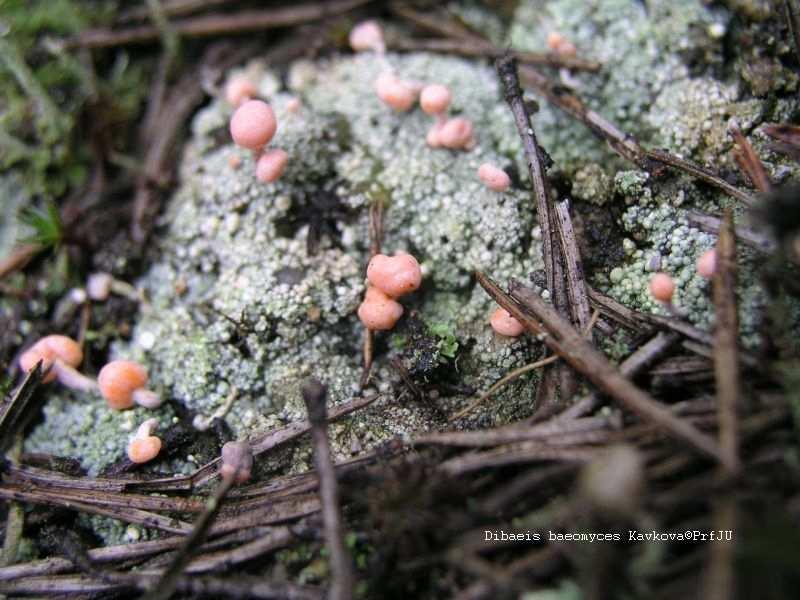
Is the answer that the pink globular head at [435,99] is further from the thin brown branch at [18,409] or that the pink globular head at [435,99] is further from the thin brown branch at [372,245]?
the thin brown branch at [18,409]

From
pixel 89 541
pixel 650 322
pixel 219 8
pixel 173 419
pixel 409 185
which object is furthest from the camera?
pixel 219 8

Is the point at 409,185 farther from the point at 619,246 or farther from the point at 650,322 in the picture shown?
the point at 650,322

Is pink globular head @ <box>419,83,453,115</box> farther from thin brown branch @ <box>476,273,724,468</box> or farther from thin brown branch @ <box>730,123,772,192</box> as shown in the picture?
thin brown branch @ <box>730,123,772,192</box>

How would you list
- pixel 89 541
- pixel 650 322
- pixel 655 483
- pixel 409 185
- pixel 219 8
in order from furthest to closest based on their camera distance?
pixel 219 8 < pixel 409 185 < pixel 89 541 < pixel 650 322 < pixel 655 483

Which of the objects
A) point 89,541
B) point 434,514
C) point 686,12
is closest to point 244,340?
point 89,541

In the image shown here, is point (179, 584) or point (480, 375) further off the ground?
point (480, 375)

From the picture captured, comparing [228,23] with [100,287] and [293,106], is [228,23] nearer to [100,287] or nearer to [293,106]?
[293,106]

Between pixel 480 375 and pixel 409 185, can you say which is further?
pixel 409 185
